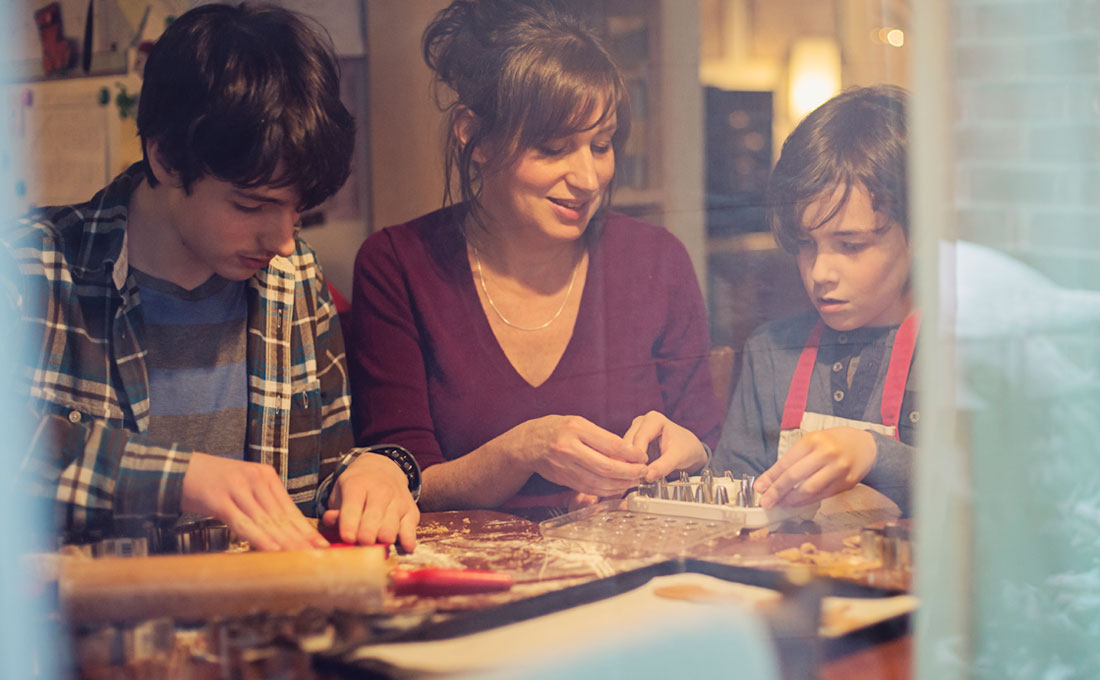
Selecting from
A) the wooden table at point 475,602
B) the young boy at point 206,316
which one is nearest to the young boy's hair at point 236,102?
the young boy at point 206,316

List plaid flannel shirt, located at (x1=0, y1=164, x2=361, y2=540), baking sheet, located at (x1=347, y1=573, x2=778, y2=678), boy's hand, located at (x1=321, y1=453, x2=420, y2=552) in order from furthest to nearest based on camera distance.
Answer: boy's hand, located at (x1=321, y1=453, x2=420, y2=552) → plaid flannel shirt, located at (x1=0, y1=164, x2=361, y2=540) → baking sheet, located at (x1=347, y1=573, x2=778, y2=678)

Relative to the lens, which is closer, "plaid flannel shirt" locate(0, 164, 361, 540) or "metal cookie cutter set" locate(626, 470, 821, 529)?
"plaid flannel shirt" locate(0, 164, 361, 540)

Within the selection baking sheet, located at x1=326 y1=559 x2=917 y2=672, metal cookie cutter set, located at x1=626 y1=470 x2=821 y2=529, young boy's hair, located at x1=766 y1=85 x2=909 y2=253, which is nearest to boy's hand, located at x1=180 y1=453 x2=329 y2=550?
baking sheet, located at x1=326 y1=559 x2=917 y2=672

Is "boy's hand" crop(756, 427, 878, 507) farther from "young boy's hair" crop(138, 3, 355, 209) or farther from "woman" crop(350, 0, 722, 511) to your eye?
"young boy's hair" crop(138, 3, 355, 209)

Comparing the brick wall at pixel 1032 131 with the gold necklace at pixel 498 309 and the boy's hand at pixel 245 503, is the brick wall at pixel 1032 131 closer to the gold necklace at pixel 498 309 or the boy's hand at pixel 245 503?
the gold necklace at pixel 498 309

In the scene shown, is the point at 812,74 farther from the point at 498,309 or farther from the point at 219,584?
the point at 219,584

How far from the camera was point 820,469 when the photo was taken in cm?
91

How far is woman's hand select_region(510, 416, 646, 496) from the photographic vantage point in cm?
94

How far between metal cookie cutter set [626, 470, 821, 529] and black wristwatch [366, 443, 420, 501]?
0.21 meters

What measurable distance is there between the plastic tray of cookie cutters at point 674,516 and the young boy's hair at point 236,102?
15.6 inches

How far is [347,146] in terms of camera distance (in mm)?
917

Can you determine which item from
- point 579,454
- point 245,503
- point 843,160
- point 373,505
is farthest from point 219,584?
point 843,160

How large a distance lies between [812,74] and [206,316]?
64 centimetres

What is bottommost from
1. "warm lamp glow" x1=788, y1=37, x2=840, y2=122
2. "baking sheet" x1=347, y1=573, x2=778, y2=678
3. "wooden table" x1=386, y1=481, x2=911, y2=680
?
"baking sheet" x1=347, y1=573, x2=778, y2=678
